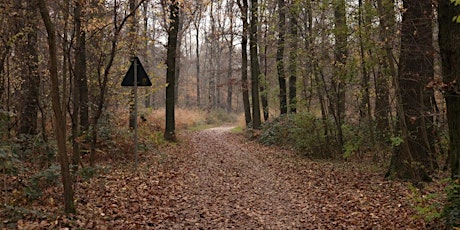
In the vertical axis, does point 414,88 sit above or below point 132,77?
below

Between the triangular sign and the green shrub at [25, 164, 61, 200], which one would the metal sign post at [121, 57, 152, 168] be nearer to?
the triangular sign

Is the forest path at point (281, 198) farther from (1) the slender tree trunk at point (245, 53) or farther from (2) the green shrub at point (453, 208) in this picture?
(1) the slender tree trunk at point (245, 53)

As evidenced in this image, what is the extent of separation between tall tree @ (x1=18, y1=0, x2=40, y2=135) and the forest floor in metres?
2.83

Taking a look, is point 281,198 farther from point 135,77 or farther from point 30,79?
point 30,79

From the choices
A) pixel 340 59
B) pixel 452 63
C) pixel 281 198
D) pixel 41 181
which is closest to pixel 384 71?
pixel 340 59

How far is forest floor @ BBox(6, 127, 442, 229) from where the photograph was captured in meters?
6.02

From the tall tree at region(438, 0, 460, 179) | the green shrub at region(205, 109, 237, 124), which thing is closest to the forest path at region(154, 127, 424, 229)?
the tall tree at region(438, 0, 460, 179)

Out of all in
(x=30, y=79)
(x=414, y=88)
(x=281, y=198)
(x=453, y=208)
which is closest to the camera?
(x=453, y=208)

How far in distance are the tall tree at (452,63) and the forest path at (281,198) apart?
1375 mm

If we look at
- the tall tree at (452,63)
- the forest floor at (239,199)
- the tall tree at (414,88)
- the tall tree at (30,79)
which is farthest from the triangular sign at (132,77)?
the tall tree at (452,63)

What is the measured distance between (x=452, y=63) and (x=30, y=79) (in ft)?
30.5

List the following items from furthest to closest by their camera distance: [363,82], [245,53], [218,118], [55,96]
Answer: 1. [218,118]
2. [245,53]
3. [363,82]
4. [55,96]

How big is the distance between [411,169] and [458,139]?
3.02 m

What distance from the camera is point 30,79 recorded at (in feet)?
31.4
